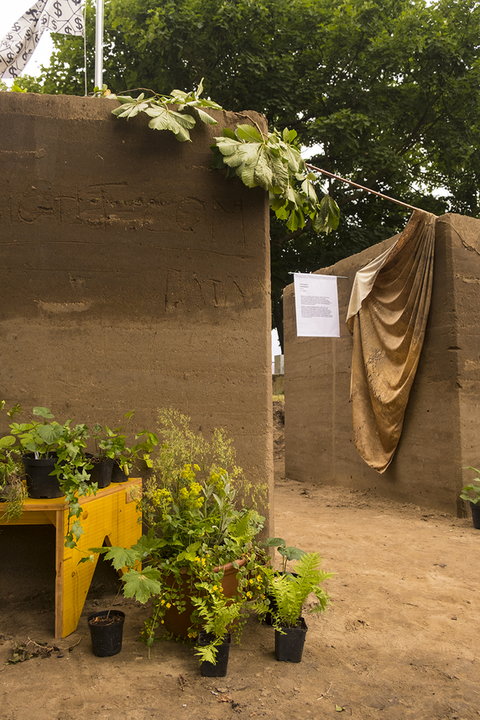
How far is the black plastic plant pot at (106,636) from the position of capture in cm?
262

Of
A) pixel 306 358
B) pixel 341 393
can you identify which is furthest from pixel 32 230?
pixel 306 358

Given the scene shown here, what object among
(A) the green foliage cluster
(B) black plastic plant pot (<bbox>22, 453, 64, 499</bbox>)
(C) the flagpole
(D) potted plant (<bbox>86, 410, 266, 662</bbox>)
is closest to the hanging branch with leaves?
(D) potted plant (<bbox>86, 410, 266, 662</bbox>)

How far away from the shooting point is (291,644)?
2.66m

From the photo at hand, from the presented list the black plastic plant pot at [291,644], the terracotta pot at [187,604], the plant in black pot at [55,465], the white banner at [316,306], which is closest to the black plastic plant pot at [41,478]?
the plant in black pot at [55,465]

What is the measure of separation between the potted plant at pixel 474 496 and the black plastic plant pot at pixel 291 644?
11.7 ft

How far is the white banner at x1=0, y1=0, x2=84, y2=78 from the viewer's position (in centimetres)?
624

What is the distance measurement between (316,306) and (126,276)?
3556 mm

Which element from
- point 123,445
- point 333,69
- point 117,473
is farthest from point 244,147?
point 333,69

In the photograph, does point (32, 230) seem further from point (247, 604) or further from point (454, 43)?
point (454, 43)

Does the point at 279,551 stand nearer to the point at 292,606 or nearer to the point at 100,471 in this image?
the point at 292,606

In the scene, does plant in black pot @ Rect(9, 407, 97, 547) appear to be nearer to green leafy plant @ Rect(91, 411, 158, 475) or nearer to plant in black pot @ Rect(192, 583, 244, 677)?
green leafy plant @ Rect(91, 411, 158, 475)

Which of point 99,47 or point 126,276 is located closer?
point 126,276

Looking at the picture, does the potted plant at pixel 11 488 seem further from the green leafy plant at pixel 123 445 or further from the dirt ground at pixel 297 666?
the dirt ground at pixel 297 666

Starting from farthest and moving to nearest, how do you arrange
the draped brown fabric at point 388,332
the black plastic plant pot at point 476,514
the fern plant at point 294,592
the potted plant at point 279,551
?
the draped brown fabric at point 388,332 < the black plastic plant pot at point 476,514 < the potted plant at point 279,551 < the fern plant at point 294,592
